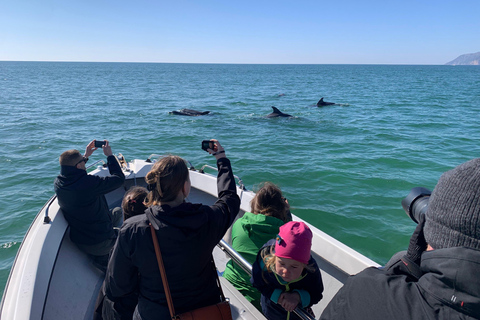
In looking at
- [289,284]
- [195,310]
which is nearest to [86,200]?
[195,310]

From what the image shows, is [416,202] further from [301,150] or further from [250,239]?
[301,150]

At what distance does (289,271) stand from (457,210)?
1.35m

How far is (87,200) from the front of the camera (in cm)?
466

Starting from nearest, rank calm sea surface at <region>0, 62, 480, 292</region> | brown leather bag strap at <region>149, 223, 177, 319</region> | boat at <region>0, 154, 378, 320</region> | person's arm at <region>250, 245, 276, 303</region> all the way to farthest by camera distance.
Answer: brown leather bag strap at <region>149, 223, 177, 319</region> → person's arm at <region>250, 245, 276, 303</region> → boat at <region>0, 154, 378, 320</region> → calm sea surface at <region>0, 62, 480, 292</region>

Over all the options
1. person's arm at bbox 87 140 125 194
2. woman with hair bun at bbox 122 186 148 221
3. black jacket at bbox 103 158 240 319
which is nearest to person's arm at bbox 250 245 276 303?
black jacket at bbox 103 158 240 319

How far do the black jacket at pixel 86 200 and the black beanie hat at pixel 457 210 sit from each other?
430cm

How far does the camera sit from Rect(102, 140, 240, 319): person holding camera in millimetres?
2262

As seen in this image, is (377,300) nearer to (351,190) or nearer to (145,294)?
(145,294)

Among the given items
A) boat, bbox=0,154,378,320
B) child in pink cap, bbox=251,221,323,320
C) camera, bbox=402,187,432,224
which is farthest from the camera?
boat, bbox=0,154,378,320

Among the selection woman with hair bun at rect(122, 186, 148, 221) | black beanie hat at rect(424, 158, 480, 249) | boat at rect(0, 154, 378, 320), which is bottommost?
boat at rect(0, 154, 378, 320)

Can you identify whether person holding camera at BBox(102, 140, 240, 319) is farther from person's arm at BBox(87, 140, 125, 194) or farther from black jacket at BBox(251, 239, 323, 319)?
person's arm at BBox(87, 140, 125, 194)

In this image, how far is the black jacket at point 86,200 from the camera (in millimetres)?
4516

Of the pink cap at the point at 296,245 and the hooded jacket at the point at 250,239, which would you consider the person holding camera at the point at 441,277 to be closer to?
the pink cap at the point at 296,245

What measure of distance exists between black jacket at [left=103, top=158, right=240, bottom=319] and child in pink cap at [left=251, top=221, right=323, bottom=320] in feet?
1.38
